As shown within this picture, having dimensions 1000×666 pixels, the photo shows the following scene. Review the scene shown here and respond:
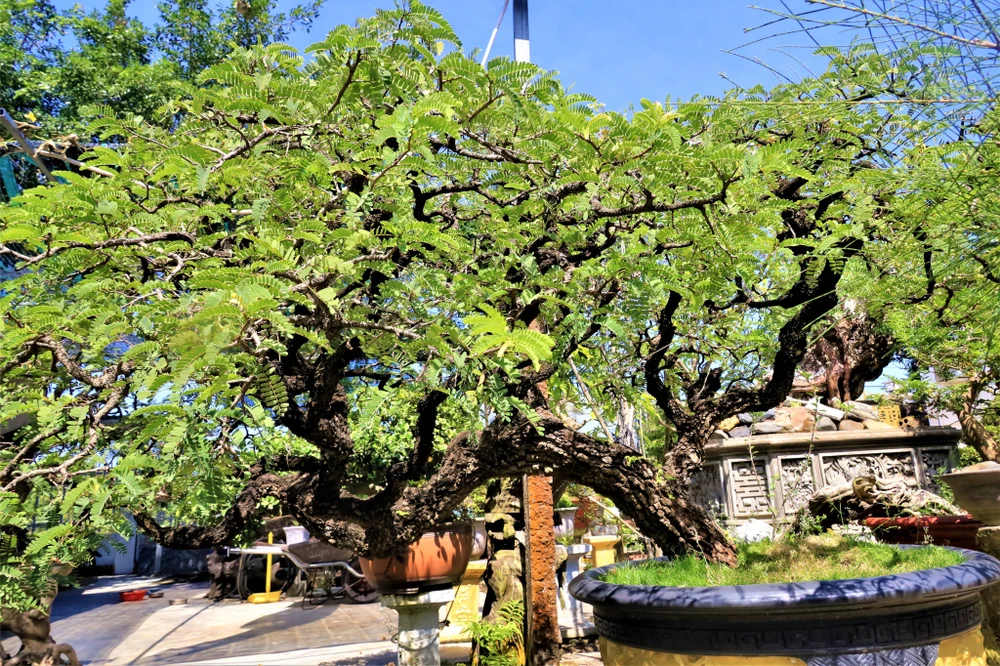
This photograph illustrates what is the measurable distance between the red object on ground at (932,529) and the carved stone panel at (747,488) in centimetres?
160

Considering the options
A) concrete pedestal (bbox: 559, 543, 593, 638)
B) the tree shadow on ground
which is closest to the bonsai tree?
concrete pedestal (bbox: 559, 543, 593, 638)

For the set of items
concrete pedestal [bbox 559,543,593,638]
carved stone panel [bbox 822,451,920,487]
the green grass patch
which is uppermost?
carved stone panel [bbox 822,451,920,487]

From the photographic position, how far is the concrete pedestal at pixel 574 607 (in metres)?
6.08

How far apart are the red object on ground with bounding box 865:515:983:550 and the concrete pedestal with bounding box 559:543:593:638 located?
2.50 meters

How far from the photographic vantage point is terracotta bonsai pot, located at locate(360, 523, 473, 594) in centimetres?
371

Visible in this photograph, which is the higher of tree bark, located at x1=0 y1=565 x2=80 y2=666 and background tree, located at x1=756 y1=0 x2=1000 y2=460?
background tree, located at x1=756 y1=0 x2=1000 y2=460

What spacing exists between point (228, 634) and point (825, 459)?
7.24 meters

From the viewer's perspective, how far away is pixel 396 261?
7.50ft

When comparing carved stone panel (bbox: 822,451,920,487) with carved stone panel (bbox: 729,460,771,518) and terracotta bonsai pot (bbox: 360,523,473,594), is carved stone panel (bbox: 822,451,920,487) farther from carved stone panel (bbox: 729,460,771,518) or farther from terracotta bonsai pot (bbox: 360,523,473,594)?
terracotta bonsai pot (bbox: 360,523,473,594)

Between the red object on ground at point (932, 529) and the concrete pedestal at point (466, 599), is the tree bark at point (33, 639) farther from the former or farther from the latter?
the red object on ground at point (932, 529)

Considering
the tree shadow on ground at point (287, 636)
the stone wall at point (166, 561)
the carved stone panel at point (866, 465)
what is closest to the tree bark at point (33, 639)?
the tree shadow on ground at point (287, 636)

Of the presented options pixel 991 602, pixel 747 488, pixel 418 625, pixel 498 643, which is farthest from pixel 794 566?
pixel 747 488

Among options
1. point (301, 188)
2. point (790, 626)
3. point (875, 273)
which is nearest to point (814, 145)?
point (875, 273)

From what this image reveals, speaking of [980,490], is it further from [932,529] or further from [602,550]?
[602,550]
